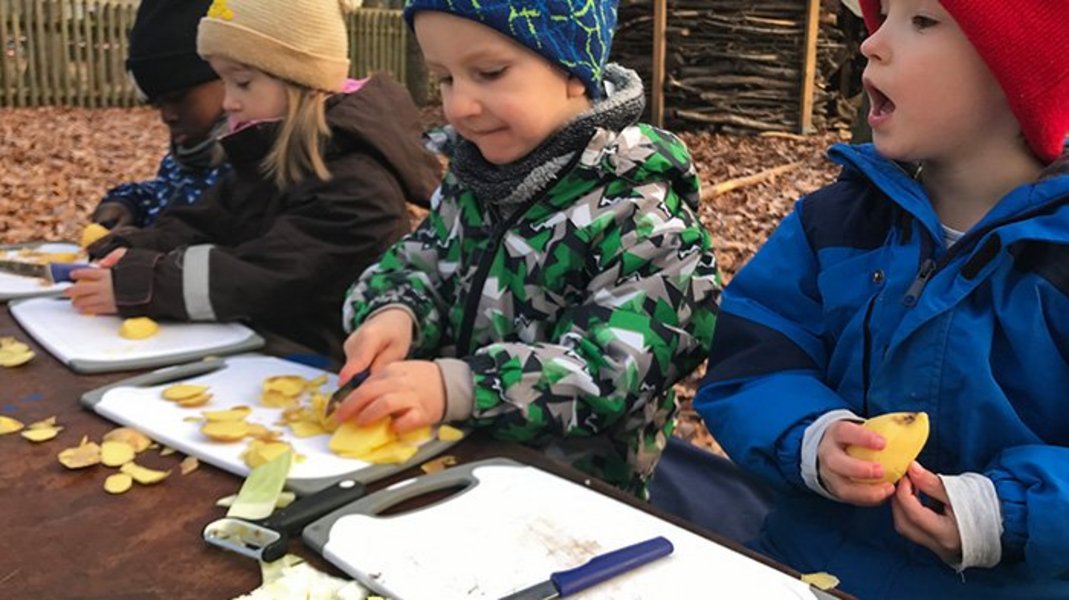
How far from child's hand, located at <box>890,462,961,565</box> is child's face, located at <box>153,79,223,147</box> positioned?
217 centimetres

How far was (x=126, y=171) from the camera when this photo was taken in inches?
315

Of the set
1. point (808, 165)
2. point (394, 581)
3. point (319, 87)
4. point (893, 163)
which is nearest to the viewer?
point (394, 581)

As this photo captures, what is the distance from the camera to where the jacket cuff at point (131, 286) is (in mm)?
2072

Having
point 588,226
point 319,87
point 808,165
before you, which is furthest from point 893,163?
point 808,165

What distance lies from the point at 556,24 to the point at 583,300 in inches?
18.9

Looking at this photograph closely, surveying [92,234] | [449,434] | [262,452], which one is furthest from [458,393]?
[92,234]

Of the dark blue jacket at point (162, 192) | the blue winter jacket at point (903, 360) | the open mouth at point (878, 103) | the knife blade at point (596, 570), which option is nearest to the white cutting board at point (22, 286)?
the dark blue jacket at point (162, 192)

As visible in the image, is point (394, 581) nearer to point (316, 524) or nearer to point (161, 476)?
point (316, 524)

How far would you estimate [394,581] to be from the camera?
1.09 meters

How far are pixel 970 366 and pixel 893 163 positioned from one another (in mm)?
362

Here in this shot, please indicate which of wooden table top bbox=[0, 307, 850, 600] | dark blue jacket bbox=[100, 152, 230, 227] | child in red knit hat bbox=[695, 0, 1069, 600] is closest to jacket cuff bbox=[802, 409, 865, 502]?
child in red knit hat bbox=[695, 0, 1069, 600]

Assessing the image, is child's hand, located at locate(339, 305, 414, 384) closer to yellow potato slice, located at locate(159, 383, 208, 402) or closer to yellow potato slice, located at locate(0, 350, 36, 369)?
yellow potato slice, located at locate(159, 383, 208, 402)

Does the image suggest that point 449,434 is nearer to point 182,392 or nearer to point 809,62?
point 182,392

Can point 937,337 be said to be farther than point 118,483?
Yes
